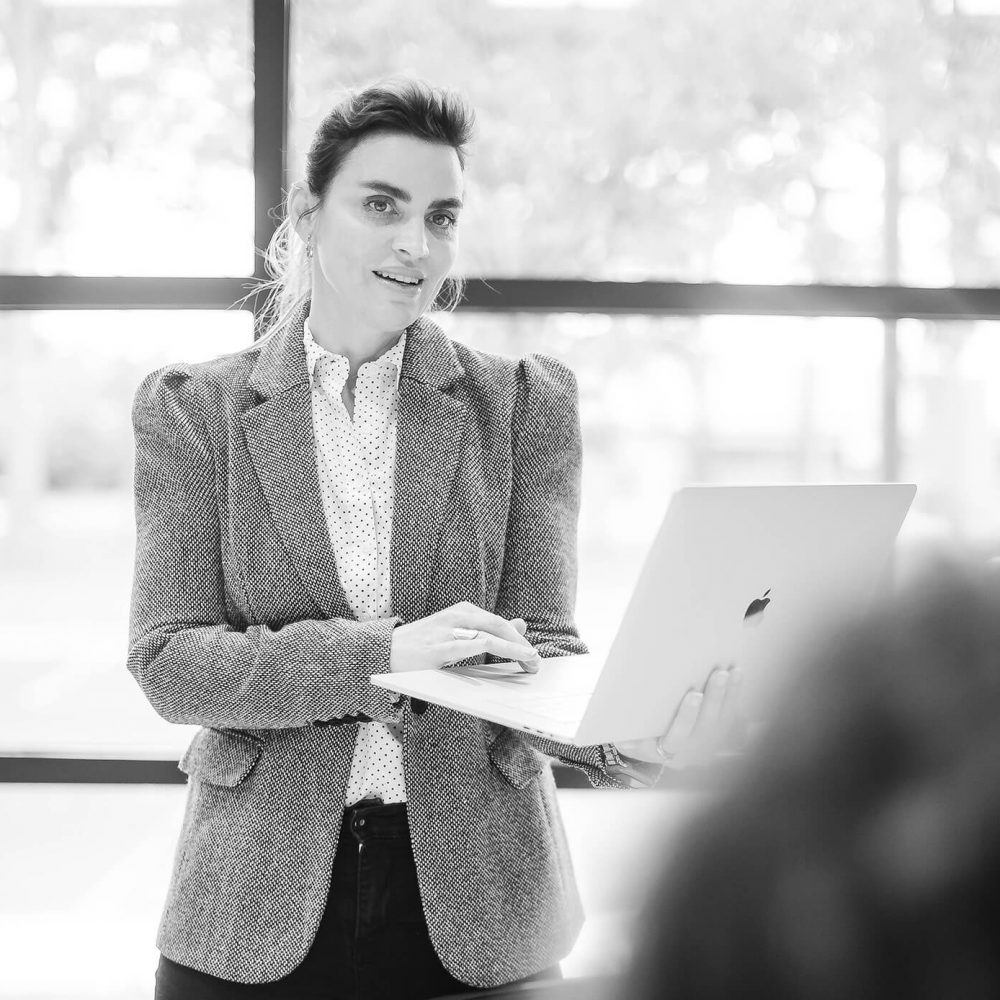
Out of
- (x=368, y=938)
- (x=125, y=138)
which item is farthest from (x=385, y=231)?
(x=125, y=138)

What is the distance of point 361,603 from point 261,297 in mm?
894

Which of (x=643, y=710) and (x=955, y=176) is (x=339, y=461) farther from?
(x=955, y=176)

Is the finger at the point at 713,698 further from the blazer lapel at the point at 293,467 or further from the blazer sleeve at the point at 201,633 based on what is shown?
the blazer lapel at the point at 293,467

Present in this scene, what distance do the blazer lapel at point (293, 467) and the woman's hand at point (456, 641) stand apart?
0.15m

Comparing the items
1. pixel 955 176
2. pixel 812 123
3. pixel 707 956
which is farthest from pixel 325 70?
pixel 707 956

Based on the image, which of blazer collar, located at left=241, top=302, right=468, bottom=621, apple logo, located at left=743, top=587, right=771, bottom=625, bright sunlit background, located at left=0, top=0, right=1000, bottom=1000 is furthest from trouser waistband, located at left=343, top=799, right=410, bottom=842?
bright sunlit background, located at left=0, top=0, right=1000, bottom=1000

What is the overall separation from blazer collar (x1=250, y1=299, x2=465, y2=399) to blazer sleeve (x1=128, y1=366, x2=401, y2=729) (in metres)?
0.10

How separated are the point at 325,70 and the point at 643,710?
1.52 m

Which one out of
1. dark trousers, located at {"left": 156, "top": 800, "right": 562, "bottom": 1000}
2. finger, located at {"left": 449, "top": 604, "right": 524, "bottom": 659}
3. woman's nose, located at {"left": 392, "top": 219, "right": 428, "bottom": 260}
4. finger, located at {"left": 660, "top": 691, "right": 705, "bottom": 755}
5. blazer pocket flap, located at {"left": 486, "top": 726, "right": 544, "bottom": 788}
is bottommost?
dark trousers, located at {"left": 156, "top": 800, "right": 562, "bottom": 1000}

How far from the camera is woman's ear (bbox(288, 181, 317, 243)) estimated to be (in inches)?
59.9

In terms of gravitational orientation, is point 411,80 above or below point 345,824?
above

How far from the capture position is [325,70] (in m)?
2.13

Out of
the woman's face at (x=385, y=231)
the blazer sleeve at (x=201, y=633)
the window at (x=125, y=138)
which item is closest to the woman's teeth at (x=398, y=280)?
the woman's face at (x=385, y=231)

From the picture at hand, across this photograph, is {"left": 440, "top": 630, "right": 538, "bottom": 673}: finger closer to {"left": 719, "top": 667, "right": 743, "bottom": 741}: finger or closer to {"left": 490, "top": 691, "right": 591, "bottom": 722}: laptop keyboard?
{"left": 490, "top": 691, "right": 591, "bottom": 722}: laptop keyboard
